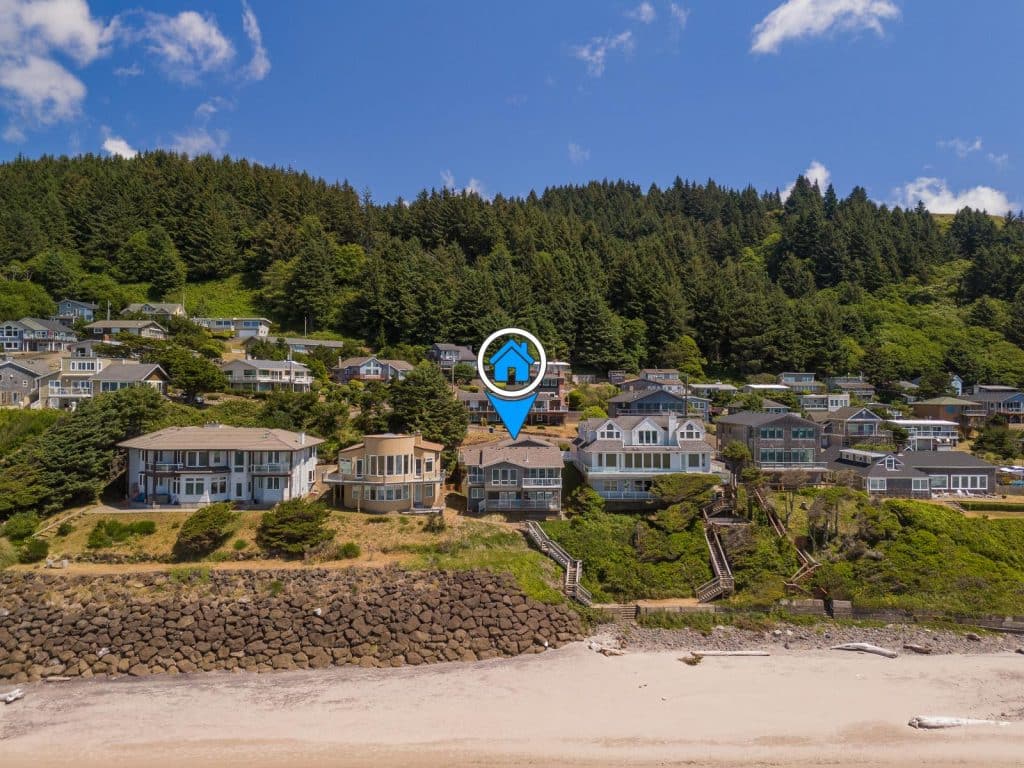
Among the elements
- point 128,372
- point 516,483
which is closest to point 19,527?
point 128,372

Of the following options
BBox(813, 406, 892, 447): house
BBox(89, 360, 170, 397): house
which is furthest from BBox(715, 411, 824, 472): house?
BBox(89, 360, 170, 397): house

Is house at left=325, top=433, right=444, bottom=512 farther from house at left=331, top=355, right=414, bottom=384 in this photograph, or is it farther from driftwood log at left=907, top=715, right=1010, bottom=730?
house at left=331, top=355, right=414, bottom=384

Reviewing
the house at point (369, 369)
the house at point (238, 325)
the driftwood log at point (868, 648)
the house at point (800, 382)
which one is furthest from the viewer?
the house at point (238, 325)

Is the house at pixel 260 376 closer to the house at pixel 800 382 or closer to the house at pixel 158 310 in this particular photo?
the house at pixel 158 310

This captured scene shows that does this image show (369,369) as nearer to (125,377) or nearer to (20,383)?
(125,377)

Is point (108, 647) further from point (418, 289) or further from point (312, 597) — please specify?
point (418, 289)

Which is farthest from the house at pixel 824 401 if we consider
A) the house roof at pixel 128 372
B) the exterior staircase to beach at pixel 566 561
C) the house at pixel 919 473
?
the house roof at pixel 128 372
